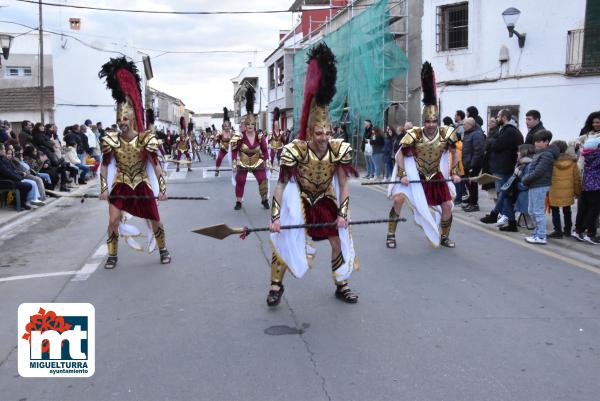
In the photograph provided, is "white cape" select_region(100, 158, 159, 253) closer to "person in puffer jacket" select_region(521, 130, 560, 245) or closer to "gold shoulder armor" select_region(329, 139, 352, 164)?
"gold shoulder armor" select_region(329, 139, 352, 164)

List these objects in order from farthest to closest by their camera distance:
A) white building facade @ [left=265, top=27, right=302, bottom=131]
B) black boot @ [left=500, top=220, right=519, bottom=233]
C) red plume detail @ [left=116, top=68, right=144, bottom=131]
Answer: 1. white building facade @ [left=265, top=27, right=302, bottom=131]
2. black boot @ [left=500, top=220, right=519, bottom=233]
3. red plume detail @ [left=116, top=68, right=144, bottom=131]

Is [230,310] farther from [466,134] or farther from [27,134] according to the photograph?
[27,134]

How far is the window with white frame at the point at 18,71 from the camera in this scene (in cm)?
3792

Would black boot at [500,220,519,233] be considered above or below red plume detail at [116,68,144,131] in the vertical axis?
below

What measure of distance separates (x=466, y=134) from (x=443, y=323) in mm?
7526

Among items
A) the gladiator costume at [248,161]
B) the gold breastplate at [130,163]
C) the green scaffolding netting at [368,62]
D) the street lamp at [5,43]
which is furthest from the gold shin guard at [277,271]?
the green scaffolding netting at [368,62]

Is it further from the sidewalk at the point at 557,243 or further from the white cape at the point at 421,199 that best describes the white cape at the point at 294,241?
the sidewalk at the point at 557,243

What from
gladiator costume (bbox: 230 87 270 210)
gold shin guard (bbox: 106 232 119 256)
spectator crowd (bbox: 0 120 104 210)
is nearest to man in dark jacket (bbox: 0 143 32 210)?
spectator crowd (bbox: 0 120 104 210)

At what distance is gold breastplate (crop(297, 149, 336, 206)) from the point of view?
207 inches

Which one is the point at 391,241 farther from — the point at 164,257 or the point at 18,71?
the point at 18,71

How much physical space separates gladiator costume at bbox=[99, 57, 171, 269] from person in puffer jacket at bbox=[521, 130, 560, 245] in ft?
16.6

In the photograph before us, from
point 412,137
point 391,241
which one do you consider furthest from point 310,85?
point 391,241

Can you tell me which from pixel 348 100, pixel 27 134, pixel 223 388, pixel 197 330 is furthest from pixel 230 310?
pixel 348 100

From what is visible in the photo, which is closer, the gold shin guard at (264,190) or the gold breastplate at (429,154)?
the gold breastplate at (429,154)
